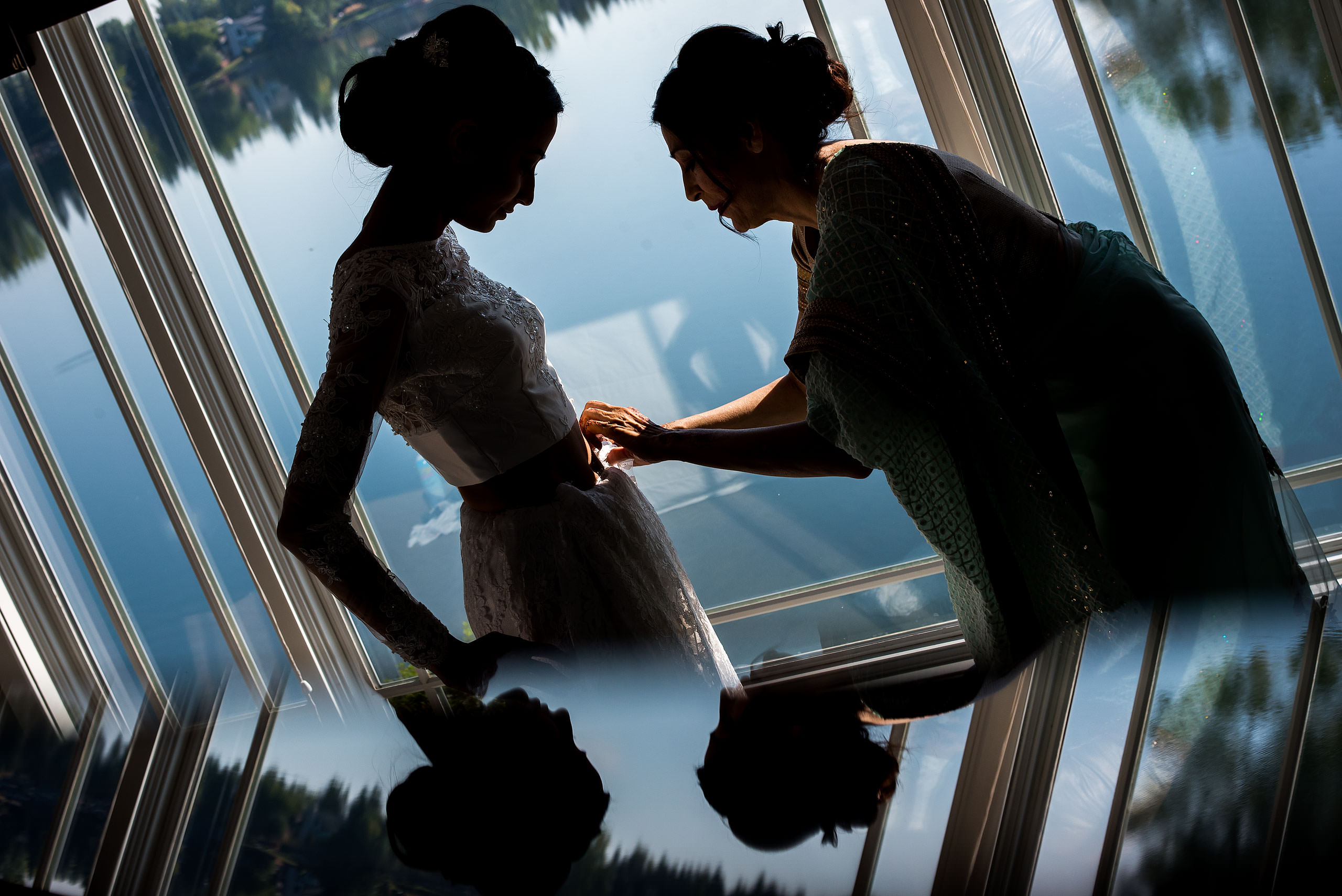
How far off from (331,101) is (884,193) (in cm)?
183

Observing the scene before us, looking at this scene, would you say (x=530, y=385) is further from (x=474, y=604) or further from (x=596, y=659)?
(x=596, y=659)

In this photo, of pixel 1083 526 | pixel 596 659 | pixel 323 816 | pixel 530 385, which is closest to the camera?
pixel 323 816

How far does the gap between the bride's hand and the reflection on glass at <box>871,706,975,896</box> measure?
1026 millimetres

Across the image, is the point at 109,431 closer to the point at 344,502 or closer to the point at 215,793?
the point at 344,502

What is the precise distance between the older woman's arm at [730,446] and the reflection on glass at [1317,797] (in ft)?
2.83

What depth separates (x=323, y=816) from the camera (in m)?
0.51

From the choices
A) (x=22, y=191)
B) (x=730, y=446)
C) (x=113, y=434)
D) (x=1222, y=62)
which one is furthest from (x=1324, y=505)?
(x=22, y=191)

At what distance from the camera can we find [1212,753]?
1.17 feet

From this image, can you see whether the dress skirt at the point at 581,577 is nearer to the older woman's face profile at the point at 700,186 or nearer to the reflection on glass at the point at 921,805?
the older woman's face profile at the point at 700,186

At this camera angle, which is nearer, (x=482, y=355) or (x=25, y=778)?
(x=25, y=778)

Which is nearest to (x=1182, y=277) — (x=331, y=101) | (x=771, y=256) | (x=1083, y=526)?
(x=771, y=256)

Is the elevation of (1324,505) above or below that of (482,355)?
below

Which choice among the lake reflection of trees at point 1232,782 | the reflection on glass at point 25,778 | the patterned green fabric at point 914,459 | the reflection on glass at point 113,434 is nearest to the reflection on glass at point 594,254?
the reflection on glass at point 113,434

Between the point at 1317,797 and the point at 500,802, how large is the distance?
0.44 metres
